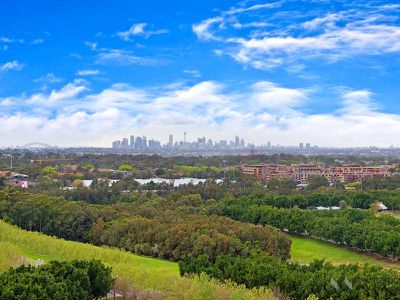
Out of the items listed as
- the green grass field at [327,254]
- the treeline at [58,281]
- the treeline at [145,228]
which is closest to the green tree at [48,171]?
Result: the treeline at [145,228]

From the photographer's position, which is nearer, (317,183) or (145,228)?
(145,228)

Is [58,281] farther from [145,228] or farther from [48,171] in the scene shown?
[48,171]

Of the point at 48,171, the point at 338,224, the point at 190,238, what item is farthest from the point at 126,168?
the point at 190,238

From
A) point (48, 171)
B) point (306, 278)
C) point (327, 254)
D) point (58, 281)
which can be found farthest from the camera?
point (48, 171)

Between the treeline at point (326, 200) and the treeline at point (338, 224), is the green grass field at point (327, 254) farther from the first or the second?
the treeline at point (326, 200)

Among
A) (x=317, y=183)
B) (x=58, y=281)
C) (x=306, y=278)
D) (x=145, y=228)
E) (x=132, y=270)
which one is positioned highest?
(x=317, y=183)

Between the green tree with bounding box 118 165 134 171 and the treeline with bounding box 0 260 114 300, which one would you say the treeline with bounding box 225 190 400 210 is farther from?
the green tree with bounding box 118 165 134 171

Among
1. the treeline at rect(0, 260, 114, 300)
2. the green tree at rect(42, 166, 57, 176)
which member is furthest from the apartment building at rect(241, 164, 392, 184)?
the treeline at rect(0, 260, 114, 300)

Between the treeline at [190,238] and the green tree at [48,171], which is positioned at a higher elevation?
the green tree at [48,171]
